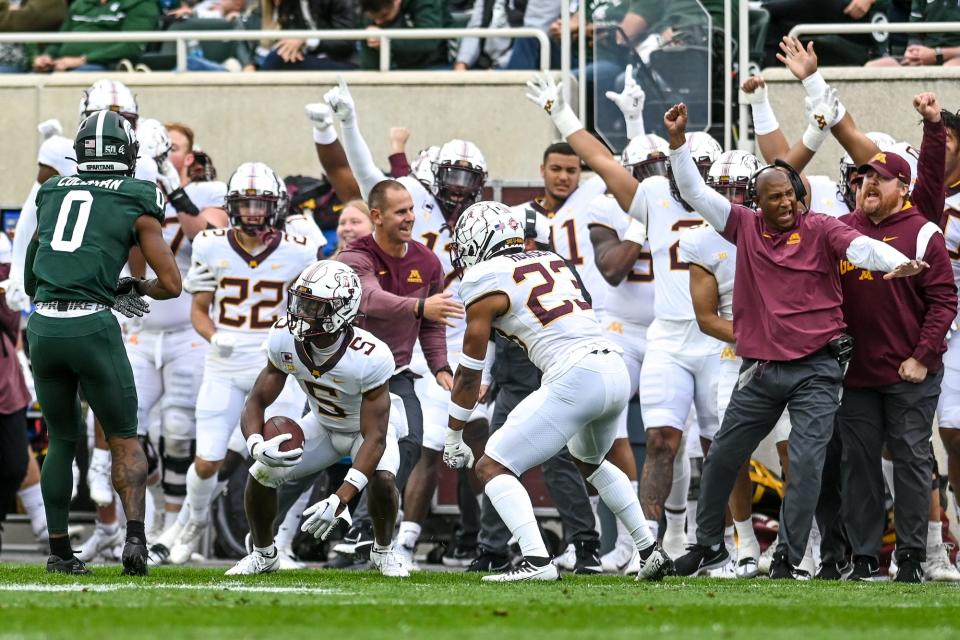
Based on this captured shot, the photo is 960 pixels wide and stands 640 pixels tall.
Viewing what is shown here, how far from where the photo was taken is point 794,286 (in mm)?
7691

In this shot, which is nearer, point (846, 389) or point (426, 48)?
point (846, 389)

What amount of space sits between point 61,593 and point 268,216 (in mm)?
3709

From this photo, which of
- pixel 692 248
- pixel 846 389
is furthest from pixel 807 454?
pixel 692 248

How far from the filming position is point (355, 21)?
12359 millimetres

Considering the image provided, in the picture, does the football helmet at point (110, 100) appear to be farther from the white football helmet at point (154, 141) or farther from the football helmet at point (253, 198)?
the football helmet at point (253, 198)

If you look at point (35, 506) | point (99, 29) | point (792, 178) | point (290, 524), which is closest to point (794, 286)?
point (792, 178)

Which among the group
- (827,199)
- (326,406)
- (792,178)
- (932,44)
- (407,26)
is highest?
(407,26)

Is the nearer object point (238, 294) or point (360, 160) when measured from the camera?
point (360, 160)

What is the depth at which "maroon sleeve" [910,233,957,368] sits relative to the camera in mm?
7828

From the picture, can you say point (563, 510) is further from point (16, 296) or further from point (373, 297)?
point (16, 296)

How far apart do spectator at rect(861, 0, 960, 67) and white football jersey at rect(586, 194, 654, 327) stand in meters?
2.68

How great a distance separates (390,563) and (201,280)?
2464 mm

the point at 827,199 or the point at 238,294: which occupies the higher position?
the point at 827,199

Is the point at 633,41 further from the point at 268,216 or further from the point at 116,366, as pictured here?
the point at 116,366
